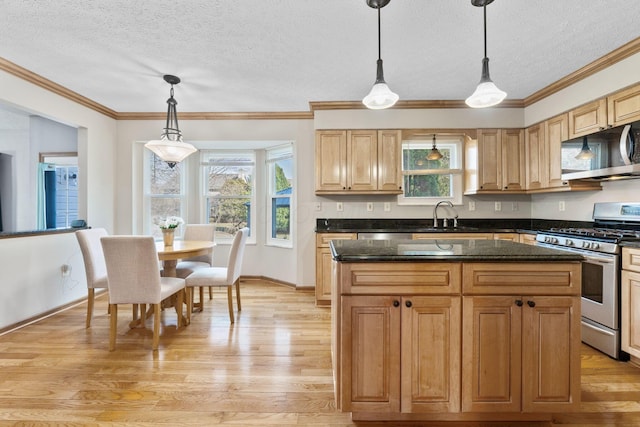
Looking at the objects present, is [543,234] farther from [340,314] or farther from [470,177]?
[340,314]

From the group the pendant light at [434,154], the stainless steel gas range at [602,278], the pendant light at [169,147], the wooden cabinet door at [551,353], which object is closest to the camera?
the wooden cabinet door at [551,353]

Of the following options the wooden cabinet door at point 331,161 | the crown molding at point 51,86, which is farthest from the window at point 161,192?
the wooden cabinet door at point 331,161

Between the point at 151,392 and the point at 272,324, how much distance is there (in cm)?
122

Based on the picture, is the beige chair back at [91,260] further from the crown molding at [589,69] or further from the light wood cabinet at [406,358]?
the crown molding at [589,69]

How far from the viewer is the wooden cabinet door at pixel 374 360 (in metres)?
1.53

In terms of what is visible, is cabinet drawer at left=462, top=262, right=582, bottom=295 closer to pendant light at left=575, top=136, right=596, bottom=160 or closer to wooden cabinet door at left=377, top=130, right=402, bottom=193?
pendant light at left=575, top=136, right=596, bottom=160

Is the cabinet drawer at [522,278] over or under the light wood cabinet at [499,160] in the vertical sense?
under

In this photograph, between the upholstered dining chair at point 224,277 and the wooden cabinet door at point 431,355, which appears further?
the upholstered dining chair at point 224,277

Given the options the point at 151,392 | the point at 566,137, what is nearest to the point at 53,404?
the point at 151,392

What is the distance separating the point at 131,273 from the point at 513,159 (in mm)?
4241

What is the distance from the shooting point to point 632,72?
98.0 inches

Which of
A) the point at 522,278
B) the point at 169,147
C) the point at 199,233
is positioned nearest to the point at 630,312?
the point at 522,278

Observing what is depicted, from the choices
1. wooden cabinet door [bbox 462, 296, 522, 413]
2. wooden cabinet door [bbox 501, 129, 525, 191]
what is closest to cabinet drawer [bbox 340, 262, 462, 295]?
wooden cabinet door [bbox 462, 296, 522, 413]

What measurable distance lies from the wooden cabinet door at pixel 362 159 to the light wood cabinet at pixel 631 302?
2.32 metres
